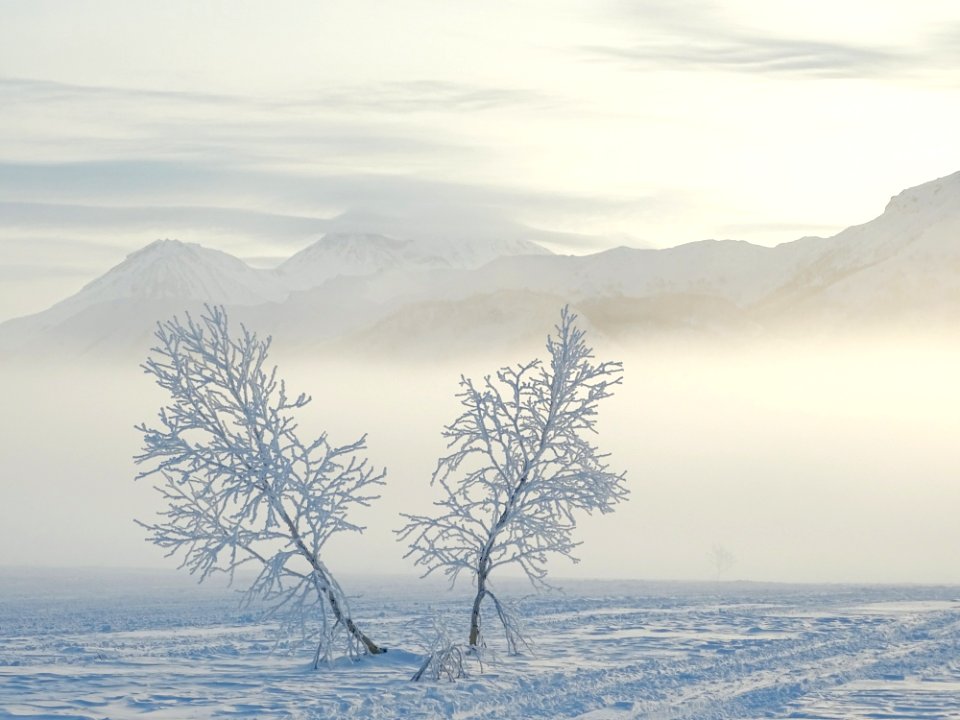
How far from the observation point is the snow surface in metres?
25.3

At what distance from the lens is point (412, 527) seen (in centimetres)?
3347

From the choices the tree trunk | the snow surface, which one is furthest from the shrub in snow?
the tree trunk

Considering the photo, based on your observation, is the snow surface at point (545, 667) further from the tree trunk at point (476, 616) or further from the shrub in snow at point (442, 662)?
the tree trunk at point (476, 616)

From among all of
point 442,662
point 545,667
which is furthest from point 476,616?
point 442,662

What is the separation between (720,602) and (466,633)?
670 inches

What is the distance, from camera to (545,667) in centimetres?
3038

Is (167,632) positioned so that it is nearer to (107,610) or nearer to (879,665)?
(107,610)

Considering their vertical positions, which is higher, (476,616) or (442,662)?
(476,616)

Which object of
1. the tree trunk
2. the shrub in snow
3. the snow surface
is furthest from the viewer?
the tree trunk

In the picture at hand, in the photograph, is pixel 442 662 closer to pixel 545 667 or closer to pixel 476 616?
pixel 545 667

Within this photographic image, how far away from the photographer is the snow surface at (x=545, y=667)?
25297mm

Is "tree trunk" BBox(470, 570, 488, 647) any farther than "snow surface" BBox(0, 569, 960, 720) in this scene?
Yes

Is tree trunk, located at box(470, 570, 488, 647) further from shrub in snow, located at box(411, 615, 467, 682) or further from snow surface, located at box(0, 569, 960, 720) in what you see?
shrub in snow, located at box(411, 615, 467, 682)

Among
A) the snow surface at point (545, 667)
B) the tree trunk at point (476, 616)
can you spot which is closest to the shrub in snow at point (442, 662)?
the snow surface at point (545, 667)
